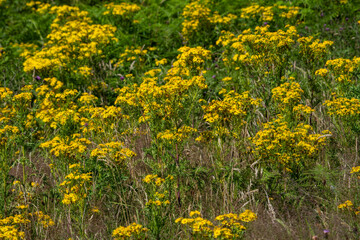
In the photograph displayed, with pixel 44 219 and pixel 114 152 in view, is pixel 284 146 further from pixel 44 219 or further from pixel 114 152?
pixel 44 219

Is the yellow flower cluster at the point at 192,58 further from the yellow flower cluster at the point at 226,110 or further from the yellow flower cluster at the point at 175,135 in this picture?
the yellow flower cluster at the point at 175,135

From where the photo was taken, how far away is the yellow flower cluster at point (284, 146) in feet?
12.9

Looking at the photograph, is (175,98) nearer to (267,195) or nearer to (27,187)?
(267,195)

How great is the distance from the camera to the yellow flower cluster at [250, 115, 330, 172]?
3938 mm

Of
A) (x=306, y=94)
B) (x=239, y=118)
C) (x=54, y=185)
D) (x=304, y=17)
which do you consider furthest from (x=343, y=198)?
(x=304, y=17)

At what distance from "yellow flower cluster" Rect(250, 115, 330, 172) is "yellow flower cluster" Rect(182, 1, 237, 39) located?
3270mm

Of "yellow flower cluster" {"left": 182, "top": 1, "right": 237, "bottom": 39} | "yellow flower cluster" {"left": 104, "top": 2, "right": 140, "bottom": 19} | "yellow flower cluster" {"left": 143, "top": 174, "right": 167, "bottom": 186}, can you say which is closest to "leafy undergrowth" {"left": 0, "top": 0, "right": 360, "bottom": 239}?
"yellow flower cluster" {"left": 143, "top": 174, "right": 167, "bottom": 186}

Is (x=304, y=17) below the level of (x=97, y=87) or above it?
above

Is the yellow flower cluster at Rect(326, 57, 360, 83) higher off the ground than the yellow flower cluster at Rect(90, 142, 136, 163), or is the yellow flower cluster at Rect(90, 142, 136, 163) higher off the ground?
the yellow flower cluster at Rect(326, 57, 360, 83)

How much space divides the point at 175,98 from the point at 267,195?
1138mm

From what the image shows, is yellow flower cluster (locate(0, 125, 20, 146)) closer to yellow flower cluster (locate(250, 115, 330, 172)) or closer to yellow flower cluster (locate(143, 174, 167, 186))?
yellow flower cluster (locate(143, 174, 167, 186))

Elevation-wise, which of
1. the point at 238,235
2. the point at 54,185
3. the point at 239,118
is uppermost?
the point at 239,118

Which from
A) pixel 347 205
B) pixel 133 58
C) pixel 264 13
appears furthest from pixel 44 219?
pixel 264 13

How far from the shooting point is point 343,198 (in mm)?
3723
